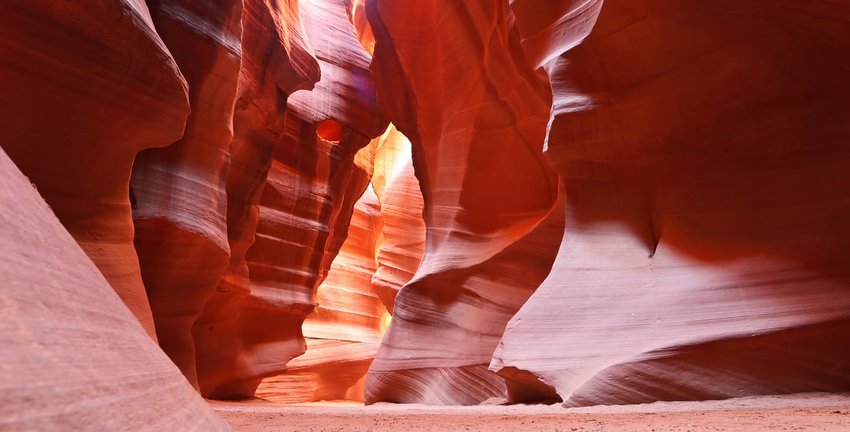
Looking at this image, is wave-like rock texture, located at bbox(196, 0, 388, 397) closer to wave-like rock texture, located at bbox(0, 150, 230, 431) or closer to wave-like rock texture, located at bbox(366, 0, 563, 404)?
wave-like rock texture, located at bbox(366, 0, 563, 404)

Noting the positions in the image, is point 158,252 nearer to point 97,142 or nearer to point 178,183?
point 178,183

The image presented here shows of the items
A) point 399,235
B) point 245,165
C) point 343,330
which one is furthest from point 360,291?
point 245,165

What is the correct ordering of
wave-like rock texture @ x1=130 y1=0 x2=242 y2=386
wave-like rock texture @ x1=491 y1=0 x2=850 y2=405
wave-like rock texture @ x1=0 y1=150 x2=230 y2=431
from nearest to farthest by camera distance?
wave-like rock texture @ x1=0 y1=150 x2=230 y2=431, wave-like rock texture @ x1=491 y1=0 x2=850 y2=405, wave-like rock texture @ x1=130 y1=0 x2=242 y2=386

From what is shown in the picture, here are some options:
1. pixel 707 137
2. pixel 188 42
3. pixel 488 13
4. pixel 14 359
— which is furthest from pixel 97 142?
pixel 488 13

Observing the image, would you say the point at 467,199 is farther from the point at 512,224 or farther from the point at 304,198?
the point at 304,198

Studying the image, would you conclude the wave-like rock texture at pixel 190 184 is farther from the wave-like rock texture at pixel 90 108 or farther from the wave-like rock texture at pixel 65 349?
the wave-like rock texture at pixel 65 349

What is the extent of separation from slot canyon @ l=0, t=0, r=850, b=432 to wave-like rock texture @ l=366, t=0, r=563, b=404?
0.13 ft

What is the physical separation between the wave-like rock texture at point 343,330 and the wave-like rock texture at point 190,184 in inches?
231

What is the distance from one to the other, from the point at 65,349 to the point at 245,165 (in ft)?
27.1

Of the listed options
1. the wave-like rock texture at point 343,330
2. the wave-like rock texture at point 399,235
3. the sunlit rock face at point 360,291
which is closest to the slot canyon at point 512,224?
the wave-like rock texture at point 343,330

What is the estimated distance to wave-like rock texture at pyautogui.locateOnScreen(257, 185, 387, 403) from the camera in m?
13.2

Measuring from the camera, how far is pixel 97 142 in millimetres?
4332

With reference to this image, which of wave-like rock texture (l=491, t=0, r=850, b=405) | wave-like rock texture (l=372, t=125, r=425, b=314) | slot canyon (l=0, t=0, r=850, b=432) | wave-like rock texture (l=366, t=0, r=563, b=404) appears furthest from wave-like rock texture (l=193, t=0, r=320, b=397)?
wave-like rock texture (l=372, t=125, r=425, b=314)

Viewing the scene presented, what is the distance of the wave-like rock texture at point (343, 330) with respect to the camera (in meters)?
13.2
